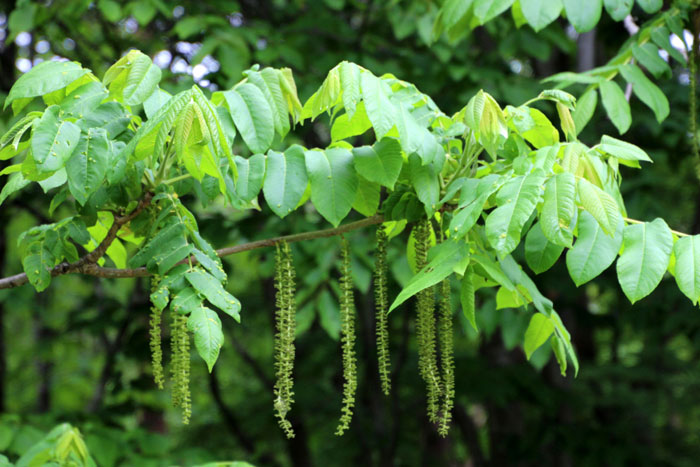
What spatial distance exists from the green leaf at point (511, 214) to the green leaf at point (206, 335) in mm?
685

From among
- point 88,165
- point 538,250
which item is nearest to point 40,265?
point 88,165

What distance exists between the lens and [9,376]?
27.7 ft

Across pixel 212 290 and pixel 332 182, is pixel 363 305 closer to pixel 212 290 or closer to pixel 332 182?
pixel 332 182

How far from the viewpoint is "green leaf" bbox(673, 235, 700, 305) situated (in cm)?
192

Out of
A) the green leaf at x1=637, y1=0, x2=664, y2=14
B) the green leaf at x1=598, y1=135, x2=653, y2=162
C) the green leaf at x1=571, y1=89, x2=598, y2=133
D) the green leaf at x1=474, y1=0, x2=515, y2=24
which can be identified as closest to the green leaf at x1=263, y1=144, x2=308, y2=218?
the green leaf at x1=598, y1=135, x2=653, y2=162

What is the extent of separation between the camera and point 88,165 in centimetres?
190

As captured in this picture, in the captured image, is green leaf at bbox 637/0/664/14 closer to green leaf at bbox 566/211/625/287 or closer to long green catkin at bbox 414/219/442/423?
green leaf at bbox 566/211/625/287

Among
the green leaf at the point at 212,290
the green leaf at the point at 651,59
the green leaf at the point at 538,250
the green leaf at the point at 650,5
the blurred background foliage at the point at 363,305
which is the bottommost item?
the blurred background foliage at the point at 363,305

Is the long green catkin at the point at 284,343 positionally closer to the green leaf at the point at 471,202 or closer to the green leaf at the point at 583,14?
the green leaf at the point at 471,202

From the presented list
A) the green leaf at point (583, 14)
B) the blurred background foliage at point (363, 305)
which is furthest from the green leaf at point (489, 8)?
the blurred background foliage at point (363, 305)

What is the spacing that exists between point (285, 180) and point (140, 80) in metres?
0.52

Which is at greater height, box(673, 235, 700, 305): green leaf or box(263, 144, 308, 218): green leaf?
box(263, 144, 308, 218): green leaf

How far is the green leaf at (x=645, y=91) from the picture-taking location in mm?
3104

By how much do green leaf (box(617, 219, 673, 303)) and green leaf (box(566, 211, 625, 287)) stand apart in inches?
1.2
